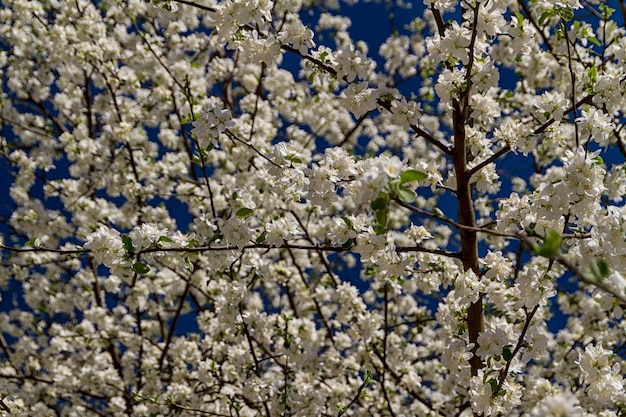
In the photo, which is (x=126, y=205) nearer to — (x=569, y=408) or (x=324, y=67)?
(x=324, y=67)

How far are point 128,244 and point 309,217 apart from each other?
7.80 feet

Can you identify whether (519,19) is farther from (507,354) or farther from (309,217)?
(309,217)

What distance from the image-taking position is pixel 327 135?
7910 millimetres

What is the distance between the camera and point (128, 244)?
2.63 metres

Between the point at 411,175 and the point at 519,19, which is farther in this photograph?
the point at 519,19

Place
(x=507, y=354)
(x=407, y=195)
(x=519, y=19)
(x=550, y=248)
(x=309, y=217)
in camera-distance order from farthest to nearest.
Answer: (x=309, y=217), (x=519, y=19), (x=507, y=354), (x=407, y=195), (x=550, y=248)

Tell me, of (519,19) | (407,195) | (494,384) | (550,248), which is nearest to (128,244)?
(407,195)

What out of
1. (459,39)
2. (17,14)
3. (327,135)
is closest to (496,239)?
(459,39)

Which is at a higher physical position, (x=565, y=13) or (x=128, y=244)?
(x=565, y=13)

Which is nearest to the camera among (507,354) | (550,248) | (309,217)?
(550,248)

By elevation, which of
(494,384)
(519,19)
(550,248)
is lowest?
(550,248)

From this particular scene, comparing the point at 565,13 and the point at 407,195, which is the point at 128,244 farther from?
the point at 565,13

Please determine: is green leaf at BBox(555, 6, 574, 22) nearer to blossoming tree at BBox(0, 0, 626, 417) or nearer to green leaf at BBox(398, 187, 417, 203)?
blossoming tree at BBox(0, 0, 626, 417)

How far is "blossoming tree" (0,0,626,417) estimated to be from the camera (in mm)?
2711
